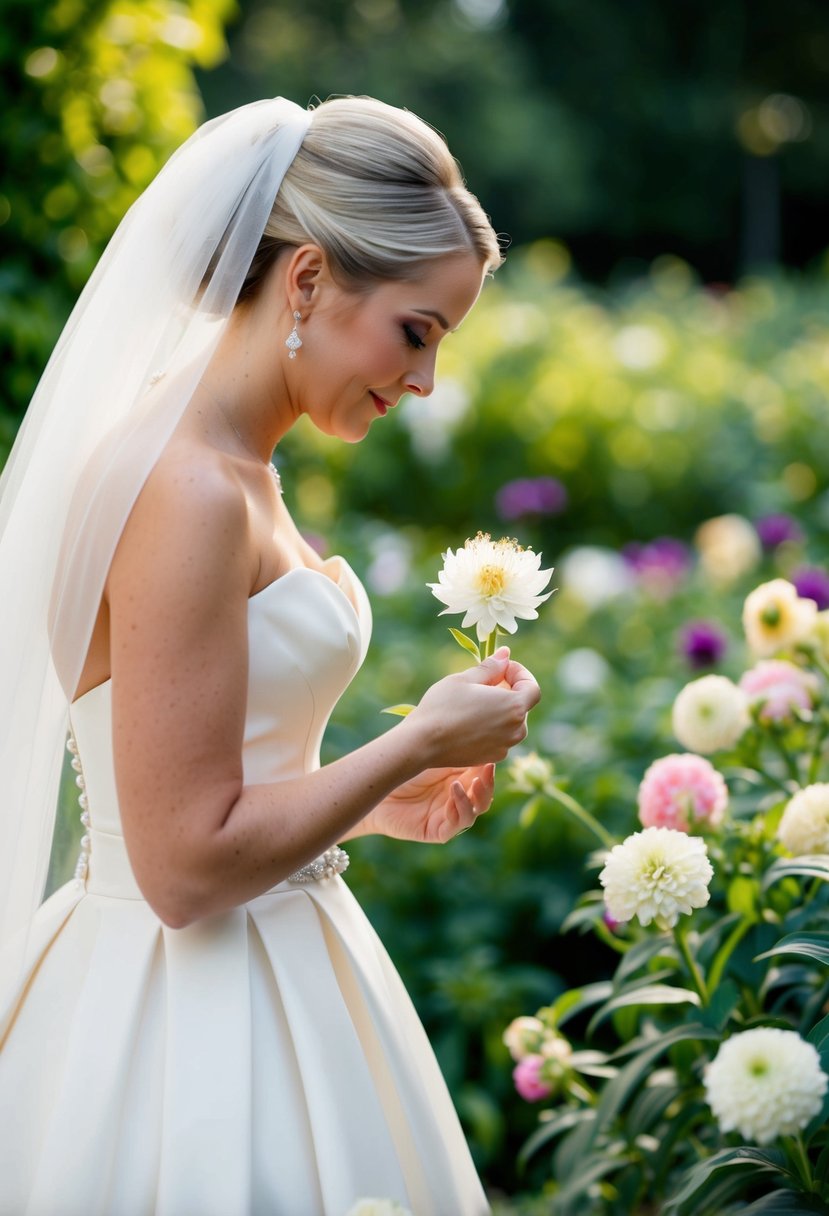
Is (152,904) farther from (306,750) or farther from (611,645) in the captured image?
(611,645)

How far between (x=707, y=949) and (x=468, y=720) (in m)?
0.81

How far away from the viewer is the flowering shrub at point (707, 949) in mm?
1721

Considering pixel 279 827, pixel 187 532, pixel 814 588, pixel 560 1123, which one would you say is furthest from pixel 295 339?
pixel 814 588

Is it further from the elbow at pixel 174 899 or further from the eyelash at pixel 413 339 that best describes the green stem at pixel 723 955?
the eyelash at pixel 413 339

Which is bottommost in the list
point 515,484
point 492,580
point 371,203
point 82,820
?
point 515,484

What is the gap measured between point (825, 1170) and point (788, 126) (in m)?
27.2

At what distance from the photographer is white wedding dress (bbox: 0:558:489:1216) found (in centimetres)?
149

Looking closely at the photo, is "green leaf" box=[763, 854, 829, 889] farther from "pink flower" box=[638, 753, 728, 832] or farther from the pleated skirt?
the pleated skirt

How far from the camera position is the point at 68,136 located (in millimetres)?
2844

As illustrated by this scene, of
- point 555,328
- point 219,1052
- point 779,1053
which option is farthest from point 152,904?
point 555,328

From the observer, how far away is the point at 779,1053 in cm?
137

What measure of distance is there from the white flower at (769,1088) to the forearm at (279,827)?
48cm

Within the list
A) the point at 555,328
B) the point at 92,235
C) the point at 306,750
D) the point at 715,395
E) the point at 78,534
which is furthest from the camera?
the point at 555,328

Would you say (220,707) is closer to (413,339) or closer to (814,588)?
(413,339)
